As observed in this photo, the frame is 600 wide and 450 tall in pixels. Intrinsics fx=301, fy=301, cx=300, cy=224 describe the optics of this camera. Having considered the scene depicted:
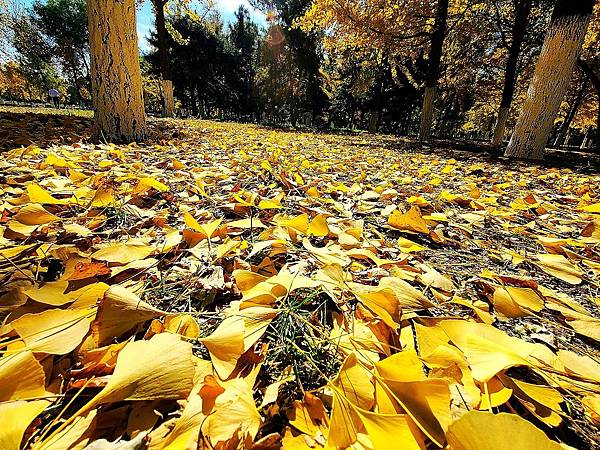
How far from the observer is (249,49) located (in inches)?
1015

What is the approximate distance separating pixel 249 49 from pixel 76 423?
98.2ft

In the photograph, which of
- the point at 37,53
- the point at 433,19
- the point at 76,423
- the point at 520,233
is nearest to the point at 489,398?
the point at 76,423

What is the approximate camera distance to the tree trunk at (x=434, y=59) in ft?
23.6

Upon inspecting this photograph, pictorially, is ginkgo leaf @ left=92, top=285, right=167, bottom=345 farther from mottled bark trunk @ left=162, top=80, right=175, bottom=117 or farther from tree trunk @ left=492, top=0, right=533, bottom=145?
mottled bark trunk @ left=162, top=80, right=175, bottom=117

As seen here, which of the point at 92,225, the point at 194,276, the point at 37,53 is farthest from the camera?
the point at 37,53

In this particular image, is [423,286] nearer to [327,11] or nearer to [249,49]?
[327,11]

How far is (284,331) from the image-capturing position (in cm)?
60

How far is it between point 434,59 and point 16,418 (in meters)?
9.37

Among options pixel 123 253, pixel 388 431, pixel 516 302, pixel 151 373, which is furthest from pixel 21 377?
pixel 516 302

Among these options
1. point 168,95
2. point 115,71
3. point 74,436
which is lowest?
point 74,436

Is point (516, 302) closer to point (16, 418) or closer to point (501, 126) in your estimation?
point (16, 418)

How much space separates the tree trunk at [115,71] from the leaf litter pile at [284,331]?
7.62 feet

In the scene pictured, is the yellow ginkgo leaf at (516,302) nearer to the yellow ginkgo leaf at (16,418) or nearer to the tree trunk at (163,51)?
the yellow ginkgo leaf at (16,418)

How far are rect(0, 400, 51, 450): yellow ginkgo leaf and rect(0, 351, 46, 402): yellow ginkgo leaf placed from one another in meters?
0.02
